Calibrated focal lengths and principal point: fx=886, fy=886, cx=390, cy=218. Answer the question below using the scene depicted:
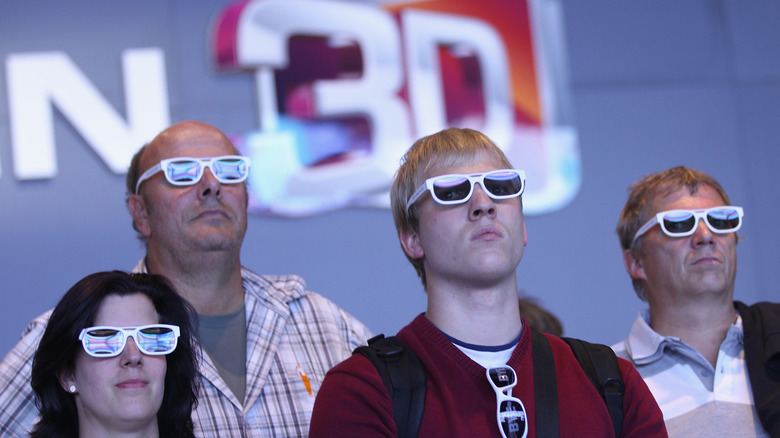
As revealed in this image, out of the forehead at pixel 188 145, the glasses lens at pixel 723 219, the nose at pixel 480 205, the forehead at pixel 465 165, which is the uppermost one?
the forehead at pixel 188 145

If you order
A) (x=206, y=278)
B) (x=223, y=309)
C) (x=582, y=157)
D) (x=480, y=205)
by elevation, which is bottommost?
(x=223, y=309)

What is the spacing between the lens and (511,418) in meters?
1.81

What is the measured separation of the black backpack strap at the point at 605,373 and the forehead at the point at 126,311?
101 centimetres

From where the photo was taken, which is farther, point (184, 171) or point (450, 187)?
point (184, 171)

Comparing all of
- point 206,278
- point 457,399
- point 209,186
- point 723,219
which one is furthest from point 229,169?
point 723,219

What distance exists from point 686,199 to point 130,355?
1774 mm

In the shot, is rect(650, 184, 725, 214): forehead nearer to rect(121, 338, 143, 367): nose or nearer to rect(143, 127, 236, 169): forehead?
rect(143, 127, 236, 169): forehead

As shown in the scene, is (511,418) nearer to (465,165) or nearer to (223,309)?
(465,165)

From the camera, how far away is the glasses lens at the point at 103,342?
203 cm

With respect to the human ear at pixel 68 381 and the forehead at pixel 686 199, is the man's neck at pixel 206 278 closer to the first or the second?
the human ear at pixel 68 381

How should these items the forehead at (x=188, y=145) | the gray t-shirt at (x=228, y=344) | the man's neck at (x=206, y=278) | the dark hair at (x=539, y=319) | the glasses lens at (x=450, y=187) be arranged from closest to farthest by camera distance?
1. the glasses lens at (x=450, y=187)
2. the gray t-shirt at (x=228, y=344)
3. the man's neck at (x=206, y=278)
4. the forehead at (x=188, y=145)
5. the dark hair at (x=539, y=319)

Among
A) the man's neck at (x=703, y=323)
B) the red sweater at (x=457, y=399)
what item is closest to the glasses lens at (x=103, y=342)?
the red sweater at (x=457, y=399)

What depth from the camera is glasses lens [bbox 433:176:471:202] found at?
201 centimetres

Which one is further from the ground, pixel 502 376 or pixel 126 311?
pixel 126 311
